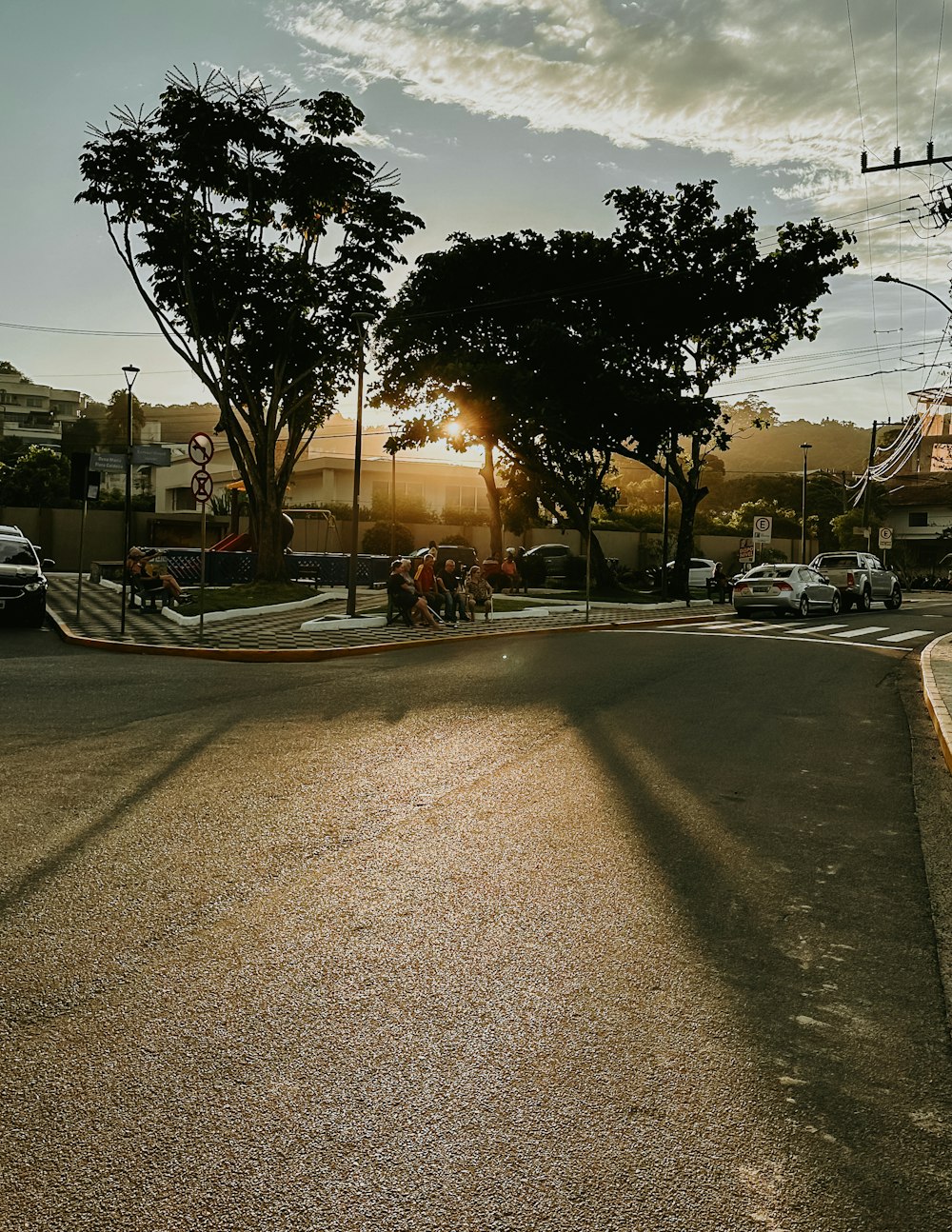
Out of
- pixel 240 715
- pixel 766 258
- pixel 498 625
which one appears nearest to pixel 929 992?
pixel 240 715

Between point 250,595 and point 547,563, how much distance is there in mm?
19289

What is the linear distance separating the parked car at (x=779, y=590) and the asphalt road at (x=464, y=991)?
19429mm

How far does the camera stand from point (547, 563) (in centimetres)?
4422

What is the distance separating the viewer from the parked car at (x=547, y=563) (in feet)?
128

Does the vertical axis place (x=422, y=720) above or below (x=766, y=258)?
below

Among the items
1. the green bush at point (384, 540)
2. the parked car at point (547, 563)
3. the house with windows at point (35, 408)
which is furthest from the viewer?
the house with windows at point (35, 408)

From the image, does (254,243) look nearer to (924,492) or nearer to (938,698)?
(938,698)

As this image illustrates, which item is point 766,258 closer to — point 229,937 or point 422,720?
point 422,720

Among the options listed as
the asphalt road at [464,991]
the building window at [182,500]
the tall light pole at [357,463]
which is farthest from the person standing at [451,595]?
the building window at [182,500]

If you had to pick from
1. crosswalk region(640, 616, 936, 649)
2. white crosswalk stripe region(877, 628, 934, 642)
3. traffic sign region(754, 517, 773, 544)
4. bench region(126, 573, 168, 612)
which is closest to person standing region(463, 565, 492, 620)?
crosswalk region(640, 616, 936, 649)

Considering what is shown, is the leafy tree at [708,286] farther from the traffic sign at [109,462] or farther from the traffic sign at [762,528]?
the traffic sign at [109,462]

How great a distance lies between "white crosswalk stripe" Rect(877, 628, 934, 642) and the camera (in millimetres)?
21672

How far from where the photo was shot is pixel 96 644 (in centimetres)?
1719

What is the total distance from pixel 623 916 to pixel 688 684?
875 centimetres
